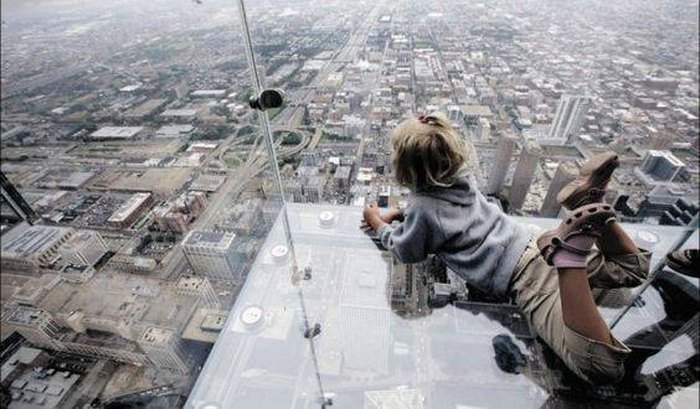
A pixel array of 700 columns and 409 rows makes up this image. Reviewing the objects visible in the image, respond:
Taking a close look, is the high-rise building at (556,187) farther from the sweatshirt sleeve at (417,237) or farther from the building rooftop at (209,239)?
the building rooftop at (209,239)

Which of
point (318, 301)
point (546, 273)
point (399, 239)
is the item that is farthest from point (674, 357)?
point (318, 301)

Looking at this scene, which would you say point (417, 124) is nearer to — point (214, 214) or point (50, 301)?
point (50, 301)

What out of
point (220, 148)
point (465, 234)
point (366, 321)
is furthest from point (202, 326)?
point (220, 148)

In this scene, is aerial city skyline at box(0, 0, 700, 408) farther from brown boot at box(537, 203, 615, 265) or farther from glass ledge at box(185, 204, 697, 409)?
brown boot at box(537, 203, 615, 265)

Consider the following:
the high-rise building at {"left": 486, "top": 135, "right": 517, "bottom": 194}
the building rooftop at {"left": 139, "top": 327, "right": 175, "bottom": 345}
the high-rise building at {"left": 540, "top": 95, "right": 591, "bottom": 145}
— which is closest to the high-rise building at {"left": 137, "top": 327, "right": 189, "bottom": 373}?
the building rooftop at {"left": 139, "top": 327, "right": 175, "bottom": 345}

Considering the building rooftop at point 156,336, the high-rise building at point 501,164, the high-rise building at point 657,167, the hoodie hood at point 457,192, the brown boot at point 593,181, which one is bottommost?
the building rooftop at point 156,336

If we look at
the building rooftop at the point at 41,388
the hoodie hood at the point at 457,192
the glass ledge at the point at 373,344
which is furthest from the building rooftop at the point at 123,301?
the hoodie hood at the point at 457,192
